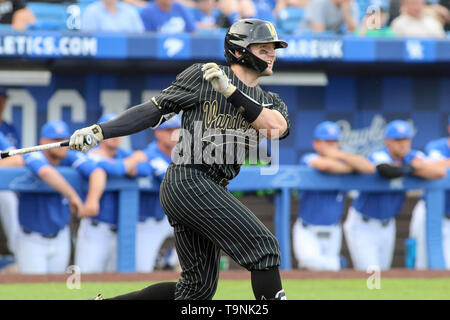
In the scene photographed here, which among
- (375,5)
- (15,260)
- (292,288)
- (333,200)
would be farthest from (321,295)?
(375,5)

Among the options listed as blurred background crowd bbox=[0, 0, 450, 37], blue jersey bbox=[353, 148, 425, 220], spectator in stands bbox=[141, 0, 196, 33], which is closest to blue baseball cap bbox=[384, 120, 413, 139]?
blue jersey bbox=[353, 148, 425, 220]

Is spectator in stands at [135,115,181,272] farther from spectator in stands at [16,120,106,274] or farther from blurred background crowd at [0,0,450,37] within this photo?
blurred background crowd at [0,0,450,37]

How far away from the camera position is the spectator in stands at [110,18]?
27.6 ft

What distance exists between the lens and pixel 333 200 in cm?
778

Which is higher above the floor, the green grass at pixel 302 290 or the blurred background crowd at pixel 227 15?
the blurred background crowd at pixel 227 15

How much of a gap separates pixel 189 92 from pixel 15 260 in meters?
4.12

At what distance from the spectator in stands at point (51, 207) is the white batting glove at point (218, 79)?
3.19 metres

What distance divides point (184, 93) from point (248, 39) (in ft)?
1.34

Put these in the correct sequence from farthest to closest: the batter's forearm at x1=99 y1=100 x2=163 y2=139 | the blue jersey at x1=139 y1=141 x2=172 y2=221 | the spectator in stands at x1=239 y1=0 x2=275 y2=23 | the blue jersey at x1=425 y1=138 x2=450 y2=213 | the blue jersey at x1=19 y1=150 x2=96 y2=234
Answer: the spectator in stands at x1=239 y1=0 x2=275 y2=23, the blue jersey at x1=425 y1=138 x2=450 y2=213, the blue jersey at x1=139 y1=141 x2=172 y2=221, the blue jersey at x1=19 y1=150 x2=96 y2=234, the batter's forearm at x1=99 y1=100 x2=163 y2=139

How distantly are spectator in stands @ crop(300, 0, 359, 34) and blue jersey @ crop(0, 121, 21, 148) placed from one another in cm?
314

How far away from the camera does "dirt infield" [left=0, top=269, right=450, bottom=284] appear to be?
6898 mm

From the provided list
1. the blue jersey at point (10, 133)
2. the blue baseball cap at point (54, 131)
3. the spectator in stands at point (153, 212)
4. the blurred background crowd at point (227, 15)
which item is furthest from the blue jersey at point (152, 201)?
the blurred background crowd at point (227, 15)

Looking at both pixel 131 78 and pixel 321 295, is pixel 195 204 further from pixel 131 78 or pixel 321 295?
pixel 131 78

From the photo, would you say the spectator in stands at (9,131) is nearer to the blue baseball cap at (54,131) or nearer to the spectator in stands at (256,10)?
the blue baseball cap at (54,131)
